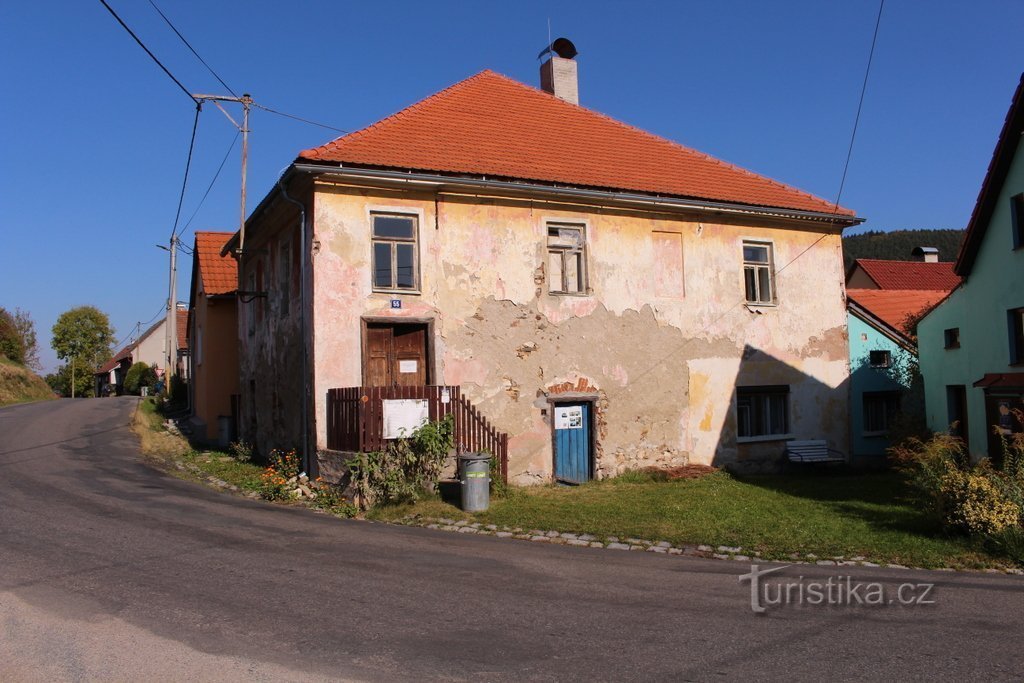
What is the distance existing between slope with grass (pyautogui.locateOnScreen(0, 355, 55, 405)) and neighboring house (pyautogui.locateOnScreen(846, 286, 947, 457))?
1597 inches

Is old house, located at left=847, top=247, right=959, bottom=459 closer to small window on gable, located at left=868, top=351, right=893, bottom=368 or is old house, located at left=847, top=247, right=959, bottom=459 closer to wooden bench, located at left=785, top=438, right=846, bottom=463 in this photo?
small window on gable, located at left=868, top=351, right=893, bottom=368


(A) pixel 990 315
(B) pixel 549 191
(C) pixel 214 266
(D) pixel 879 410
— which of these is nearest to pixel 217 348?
(C) pixel 214 266

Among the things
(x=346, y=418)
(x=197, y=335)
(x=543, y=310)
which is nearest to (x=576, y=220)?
(x=543, y=310)

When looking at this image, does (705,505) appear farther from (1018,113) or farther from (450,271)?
(1018,113)

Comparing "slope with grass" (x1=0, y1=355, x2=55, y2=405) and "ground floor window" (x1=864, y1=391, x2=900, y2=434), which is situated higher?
"slope with grass" (x1=0, y1=355, x2=55, y2=405)

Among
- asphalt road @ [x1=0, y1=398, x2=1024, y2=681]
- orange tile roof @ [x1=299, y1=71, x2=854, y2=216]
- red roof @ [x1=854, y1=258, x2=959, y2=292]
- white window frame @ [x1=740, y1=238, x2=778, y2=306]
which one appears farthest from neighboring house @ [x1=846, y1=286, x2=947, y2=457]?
red roof @ [x1=854, y1=258, x2=959, y2=292]

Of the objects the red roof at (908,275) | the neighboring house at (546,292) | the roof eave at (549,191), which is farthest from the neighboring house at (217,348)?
the red roof at (908,275)

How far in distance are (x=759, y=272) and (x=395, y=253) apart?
8.94 metres

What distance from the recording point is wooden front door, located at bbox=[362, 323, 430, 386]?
45.4 ft

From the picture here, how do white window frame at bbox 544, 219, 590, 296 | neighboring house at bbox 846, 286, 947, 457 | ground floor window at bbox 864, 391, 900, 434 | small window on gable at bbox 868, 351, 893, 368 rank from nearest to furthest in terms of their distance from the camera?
white window frame at bbox 544, 219, 590, 296
neighboring house at bbox 846, 286, 947, 457
ground floor window at bbox 864, 391, 900, 434
small window on gable at bbox 868, 351, 893, 368

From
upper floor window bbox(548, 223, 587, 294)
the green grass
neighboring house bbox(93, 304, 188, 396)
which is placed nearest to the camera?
the green grass

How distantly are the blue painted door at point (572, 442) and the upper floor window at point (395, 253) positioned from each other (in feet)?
13.2

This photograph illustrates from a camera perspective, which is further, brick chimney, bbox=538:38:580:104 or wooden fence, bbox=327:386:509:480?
brick chimney, bbox=538:38:580:104

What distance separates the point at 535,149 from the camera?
53.4 feet
